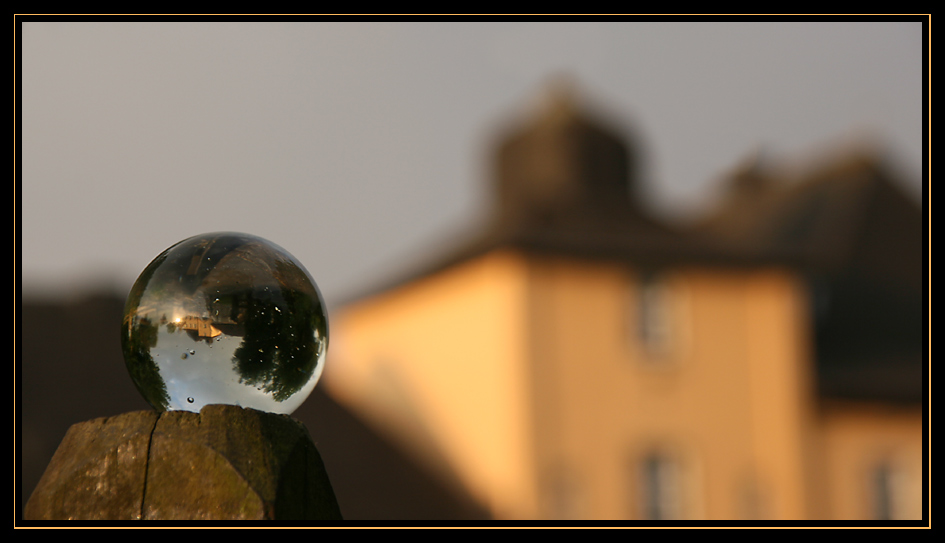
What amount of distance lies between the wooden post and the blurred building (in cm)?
1981

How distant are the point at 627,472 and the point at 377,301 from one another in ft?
33.5

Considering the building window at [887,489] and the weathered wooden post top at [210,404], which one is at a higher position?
the weathered wooden post top at [210,404]

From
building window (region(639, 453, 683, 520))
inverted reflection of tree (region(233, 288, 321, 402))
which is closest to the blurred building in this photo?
building window (region(639, 453, 683, 520))

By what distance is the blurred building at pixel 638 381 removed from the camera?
71.9 feet

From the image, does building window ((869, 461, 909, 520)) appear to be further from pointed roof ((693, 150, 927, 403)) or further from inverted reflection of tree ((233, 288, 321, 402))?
inverted reflection of tree ((233, 288, 321, 402))

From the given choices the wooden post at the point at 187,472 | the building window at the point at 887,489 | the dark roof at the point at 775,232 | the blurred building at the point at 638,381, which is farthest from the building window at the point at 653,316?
the wooden post at the point at 187,472

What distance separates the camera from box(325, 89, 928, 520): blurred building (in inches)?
863

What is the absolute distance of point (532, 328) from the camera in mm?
21906

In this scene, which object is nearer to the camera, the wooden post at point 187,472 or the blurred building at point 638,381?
the wooden post at point 187,472

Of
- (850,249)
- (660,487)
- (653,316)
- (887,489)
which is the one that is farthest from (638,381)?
(850,249)

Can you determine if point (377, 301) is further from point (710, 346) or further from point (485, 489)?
point (710, 346)

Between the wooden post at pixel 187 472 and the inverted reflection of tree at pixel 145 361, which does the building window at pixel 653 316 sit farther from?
the wooden post at pixel 187 472

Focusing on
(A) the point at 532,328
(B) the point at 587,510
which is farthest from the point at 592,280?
(B) the point at 587,510
